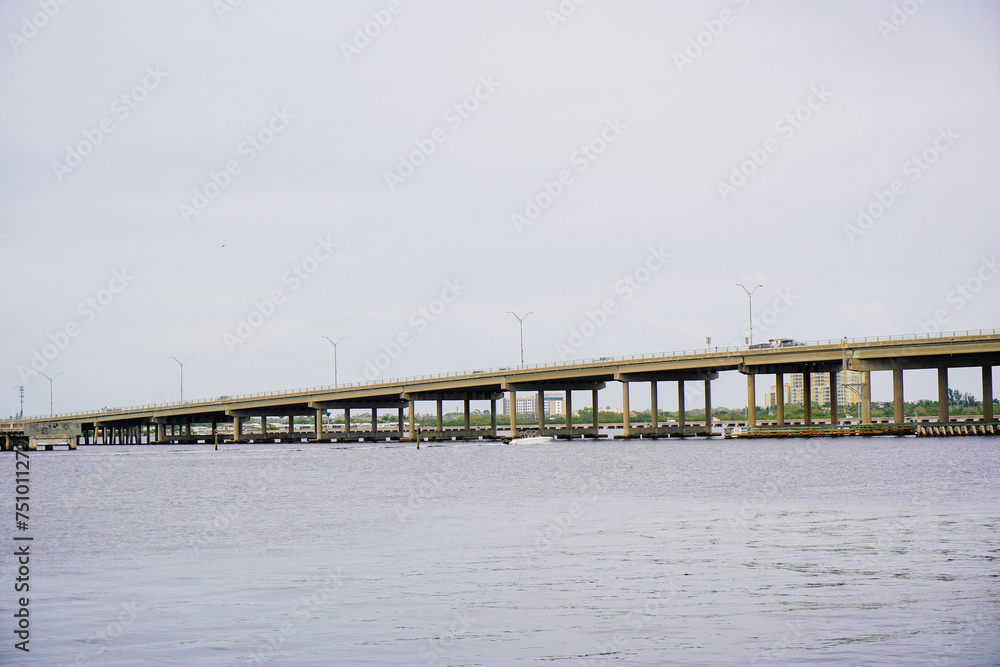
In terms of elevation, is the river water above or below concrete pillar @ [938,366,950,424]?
below

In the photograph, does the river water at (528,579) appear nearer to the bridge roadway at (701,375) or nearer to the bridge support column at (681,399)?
the bridge roadway at (701,375)

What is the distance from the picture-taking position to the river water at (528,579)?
→ 2039cm

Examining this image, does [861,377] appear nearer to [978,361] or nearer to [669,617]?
[978,361]

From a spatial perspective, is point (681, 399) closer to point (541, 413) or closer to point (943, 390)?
point (541, 413)

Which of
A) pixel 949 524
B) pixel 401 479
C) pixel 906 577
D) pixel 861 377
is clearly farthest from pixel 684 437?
pixel 906 577

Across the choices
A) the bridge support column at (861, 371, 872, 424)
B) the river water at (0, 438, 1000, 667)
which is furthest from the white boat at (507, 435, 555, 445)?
the river water at (0, 438, 1000, 667)

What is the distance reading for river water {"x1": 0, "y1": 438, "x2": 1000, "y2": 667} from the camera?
20391 mm

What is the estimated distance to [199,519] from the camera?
47375mm

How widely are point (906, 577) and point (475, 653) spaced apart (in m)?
12.4

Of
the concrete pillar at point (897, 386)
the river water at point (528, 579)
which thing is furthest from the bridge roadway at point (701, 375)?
the river water at point (528, 579)

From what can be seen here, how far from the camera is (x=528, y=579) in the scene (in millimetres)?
28062

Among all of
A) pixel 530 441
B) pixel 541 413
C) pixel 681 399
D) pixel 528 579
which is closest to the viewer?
pixel 528 579

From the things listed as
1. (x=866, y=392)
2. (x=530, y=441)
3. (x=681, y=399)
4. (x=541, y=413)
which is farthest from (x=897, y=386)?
(x=541, y=413)

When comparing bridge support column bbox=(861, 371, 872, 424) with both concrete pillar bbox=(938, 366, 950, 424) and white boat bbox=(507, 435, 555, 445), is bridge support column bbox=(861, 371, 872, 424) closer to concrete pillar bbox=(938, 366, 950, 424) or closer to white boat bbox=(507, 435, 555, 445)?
concrete pillar bbox=(938, 366, 950, 424)
